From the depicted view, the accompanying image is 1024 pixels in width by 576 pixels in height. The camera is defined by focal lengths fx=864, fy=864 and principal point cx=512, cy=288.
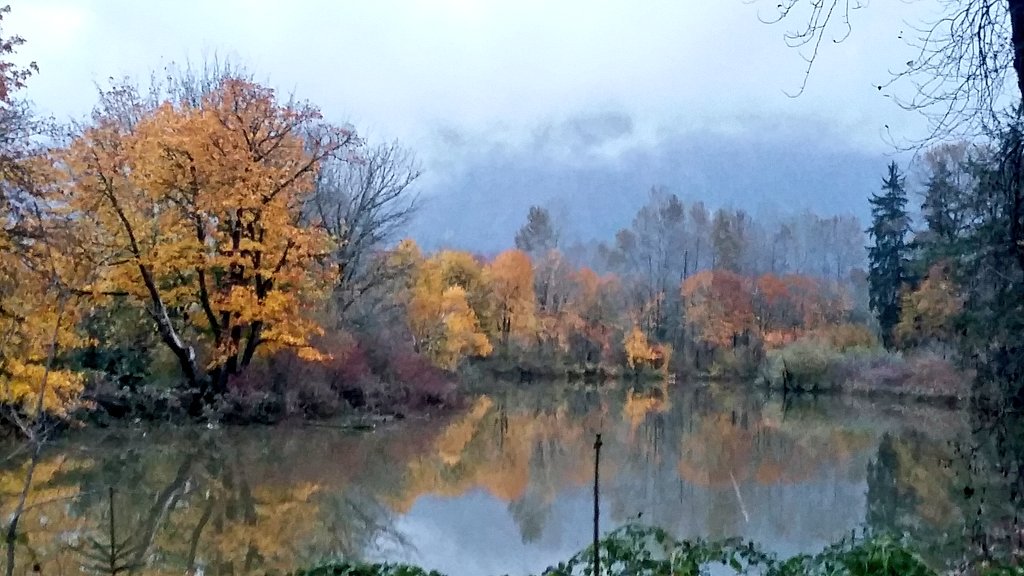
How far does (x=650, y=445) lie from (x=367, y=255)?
14326 millimetres

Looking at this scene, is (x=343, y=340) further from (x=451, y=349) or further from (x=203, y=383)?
(x=451, y=349)

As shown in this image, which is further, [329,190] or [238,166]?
[329,190]

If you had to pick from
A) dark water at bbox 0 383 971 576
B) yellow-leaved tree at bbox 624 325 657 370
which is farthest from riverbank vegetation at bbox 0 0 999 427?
yellow-leaved tree at bbox 624 325 657 370

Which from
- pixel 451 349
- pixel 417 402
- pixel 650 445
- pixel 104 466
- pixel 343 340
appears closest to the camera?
pixel 104 466

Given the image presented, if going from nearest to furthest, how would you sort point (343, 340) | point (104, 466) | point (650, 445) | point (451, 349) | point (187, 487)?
point (187, 487), point (104, 466), point (650, 445), point (343, 340), point (451, 349)

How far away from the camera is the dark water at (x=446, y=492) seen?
26.9 ft

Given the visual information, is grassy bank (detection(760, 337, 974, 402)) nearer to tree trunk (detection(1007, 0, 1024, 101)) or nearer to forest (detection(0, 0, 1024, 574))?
forest (detection(0, 0, 1024, 574))

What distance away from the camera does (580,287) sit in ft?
176

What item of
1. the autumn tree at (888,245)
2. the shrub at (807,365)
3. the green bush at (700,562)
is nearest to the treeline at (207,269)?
the green bush at (700,562)

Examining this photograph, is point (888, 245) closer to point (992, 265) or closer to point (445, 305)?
point (445, 305)

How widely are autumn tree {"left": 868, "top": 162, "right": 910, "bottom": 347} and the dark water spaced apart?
2045 centimetres

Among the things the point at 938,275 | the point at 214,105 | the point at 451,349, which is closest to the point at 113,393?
the point at 214,105

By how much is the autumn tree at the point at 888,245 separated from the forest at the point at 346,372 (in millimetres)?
1321

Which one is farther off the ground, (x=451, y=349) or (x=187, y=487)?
(x=451, y=349)
